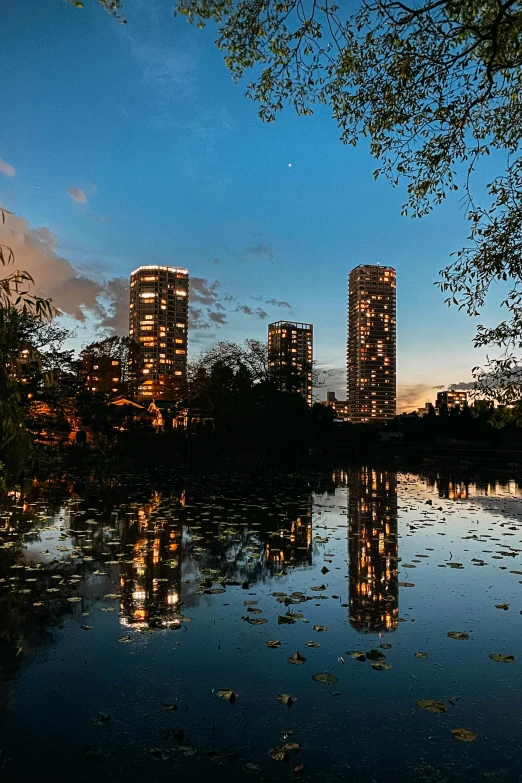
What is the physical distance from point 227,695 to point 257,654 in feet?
2.67

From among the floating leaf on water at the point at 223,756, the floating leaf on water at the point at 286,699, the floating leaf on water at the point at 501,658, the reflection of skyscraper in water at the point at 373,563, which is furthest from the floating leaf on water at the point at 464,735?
the reflection of skyscraper in water at the point at 373,563

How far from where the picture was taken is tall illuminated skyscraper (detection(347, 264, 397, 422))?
150 meters

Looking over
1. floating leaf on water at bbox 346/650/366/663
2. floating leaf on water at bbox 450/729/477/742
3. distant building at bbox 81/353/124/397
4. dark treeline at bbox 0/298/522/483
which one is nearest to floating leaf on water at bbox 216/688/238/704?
floating leaf on water at bbox 346/650/366/663

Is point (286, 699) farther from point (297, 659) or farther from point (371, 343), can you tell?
point (371, 343)

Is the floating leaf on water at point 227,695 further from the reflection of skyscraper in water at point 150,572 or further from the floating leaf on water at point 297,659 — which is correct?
the reflection of skyscraper in water at point 150,572

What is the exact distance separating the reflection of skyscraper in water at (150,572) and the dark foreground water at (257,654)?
0.04 meters

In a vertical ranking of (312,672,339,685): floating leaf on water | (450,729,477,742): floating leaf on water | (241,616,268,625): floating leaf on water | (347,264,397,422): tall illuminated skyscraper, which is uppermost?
(347,264,397,422): tall illuminated skyscraper

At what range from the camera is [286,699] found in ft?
12.6

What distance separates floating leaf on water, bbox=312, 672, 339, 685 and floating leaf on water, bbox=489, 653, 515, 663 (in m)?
1.56

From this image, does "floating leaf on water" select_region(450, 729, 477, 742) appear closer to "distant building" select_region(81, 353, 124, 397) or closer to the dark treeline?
the dark treeline

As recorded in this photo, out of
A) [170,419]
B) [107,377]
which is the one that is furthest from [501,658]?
[107,377]

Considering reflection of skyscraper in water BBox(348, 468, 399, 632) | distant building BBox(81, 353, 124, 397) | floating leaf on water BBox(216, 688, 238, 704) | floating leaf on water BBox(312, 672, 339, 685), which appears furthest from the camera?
distant building BBox(81, 353, 124, 397)

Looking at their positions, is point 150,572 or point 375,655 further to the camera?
point 150,572

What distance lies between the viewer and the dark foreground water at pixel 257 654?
3.19 metres
